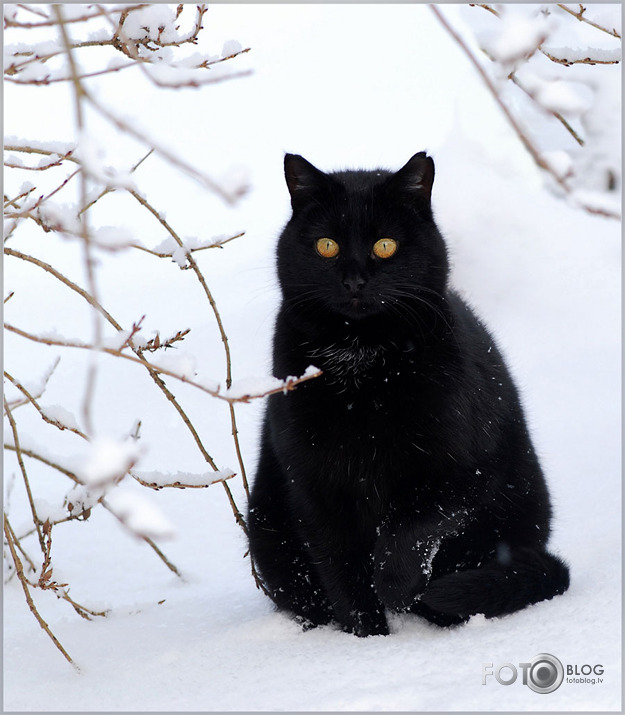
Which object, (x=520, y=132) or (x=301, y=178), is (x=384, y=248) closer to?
(x=301, y=178)

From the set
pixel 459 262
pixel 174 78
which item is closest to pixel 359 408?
pixel 174 78

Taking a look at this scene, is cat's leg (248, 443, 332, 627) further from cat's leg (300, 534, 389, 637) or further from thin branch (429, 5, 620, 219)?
thin branch (429, 5, 620, 219)

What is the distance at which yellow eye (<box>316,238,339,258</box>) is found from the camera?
2084mm

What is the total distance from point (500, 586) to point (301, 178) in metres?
1.17

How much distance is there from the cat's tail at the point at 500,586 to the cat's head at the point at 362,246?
0.66 m

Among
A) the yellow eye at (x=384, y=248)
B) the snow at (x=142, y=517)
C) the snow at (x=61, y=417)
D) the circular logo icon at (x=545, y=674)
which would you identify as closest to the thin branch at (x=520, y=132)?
the snow at (x=142, y=517)

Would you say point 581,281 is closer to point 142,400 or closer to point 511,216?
point 511,216

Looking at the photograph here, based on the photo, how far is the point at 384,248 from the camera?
6.78ft

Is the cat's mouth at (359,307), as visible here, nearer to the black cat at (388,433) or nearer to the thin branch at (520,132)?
the black cat at (388,433)

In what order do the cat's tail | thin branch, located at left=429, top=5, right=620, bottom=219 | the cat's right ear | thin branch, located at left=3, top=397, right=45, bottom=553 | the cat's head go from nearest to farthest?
thin branch, located at left=429, top=5, right=620, bottom=219
thin branch, located at left=3, top=397, right=45, bottom=553
the cat's tail
the cat's head
the cat's right ear

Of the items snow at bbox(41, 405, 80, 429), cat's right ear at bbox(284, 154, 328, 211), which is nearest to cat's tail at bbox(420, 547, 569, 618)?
snow at bbox(41, 405, 80, 429)

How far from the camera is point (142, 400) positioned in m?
4.48

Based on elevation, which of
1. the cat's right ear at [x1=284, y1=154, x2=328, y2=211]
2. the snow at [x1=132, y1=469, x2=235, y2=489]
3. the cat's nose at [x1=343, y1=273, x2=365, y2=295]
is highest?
the cat's right ear at [x1=284, y1=154, x2=328, y2=211]

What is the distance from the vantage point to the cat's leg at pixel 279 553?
7.27 feet
